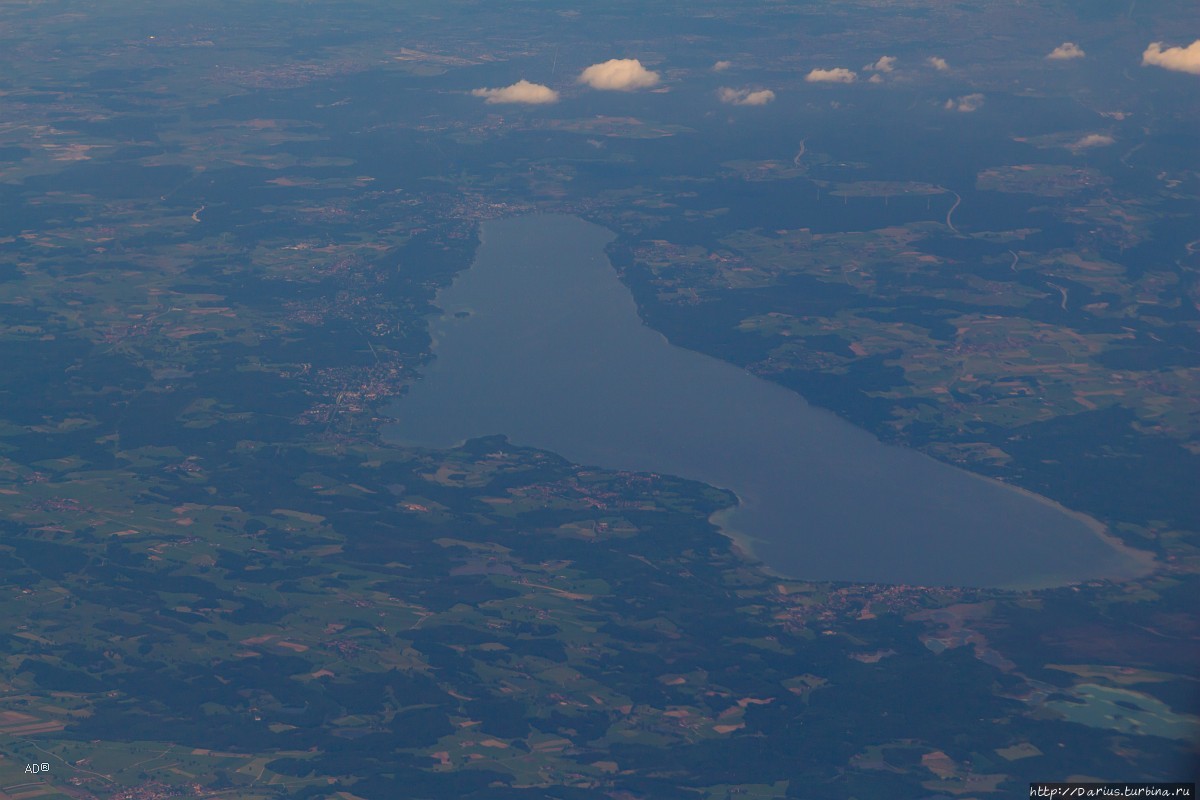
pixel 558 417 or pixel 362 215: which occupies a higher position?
pixel 362 215

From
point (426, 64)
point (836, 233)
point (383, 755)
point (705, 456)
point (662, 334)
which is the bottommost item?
point (383, 755)

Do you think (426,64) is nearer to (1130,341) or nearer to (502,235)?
(502,235)

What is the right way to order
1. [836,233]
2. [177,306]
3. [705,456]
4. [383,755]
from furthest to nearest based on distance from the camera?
[836,233]
[177,306]
[705,456]
[383,755]

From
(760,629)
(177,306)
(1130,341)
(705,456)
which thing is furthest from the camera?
(177,306)

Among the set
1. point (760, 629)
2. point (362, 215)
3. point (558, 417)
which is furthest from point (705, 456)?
point (362, 215)

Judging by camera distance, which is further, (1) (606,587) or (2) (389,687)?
(1) (606,587)

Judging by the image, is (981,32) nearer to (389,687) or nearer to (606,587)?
(606,587)
